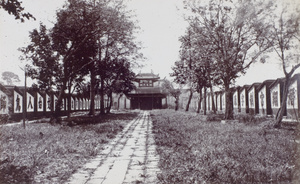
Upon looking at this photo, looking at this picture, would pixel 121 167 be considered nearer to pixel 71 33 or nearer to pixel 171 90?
pixel 71 33

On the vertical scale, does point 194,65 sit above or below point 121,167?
above

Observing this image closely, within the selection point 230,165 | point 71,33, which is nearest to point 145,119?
point 71,33

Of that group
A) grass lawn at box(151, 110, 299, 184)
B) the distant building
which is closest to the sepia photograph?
grass lawn at box(151, 110, 299, 184)

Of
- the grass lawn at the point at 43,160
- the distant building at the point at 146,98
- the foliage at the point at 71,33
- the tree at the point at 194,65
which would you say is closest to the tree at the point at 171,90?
the distant building at the point at 146,98

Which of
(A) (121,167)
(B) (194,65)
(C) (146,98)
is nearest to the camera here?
(A) (121,167)

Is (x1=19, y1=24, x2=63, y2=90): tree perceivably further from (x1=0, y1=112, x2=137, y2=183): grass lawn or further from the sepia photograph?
(x1=0, y1=112, x2=137, y2=183): grass lawn

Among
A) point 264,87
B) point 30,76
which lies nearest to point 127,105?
point 264,87

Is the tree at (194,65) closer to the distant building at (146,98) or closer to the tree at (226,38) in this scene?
the tree at (226,38)

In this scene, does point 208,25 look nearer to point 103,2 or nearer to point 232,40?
point 232,40

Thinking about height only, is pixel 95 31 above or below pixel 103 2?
below

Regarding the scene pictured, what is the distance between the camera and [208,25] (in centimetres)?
1789

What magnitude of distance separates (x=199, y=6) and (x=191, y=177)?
600 inches

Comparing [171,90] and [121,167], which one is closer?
[121,167]

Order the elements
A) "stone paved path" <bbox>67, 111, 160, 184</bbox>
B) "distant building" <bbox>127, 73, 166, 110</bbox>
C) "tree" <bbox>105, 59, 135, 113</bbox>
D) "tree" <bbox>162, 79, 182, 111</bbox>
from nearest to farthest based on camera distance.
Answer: "stone paved path" <bbox>67, 111, 160, 184</bbox>, "tree" <bbox>105, 59, 135, 113</bbox>, "tree" <bbox>162, 79, 182, 111</bbox>, "distant building" <bbox>127, 73, 166, 110</bbox>
